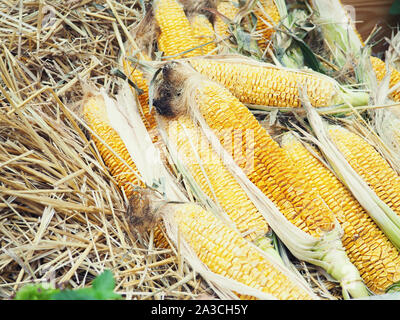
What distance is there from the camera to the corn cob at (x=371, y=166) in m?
1.38

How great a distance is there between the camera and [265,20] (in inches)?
75.8

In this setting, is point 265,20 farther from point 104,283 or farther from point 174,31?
point 104,283

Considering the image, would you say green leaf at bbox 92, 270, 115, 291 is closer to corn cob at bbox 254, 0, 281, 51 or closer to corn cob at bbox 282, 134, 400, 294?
corn cob at bbox 282, 134, 400, 294

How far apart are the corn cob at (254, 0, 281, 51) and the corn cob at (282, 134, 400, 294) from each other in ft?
2.56

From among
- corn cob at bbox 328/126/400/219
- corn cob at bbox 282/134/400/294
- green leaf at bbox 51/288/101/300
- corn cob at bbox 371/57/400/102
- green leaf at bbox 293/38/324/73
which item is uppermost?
green leaf at bbox 293/38/324/73

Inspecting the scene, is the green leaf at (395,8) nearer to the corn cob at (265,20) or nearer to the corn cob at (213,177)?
the corn cob at (265,20)

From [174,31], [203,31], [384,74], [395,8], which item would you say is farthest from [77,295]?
[395,8]

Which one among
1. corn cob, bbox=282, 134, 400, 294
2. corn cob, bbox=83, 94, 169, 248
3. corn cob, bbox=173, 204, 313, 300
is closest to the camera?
corn cob, bbox=173, 204, 313, 300

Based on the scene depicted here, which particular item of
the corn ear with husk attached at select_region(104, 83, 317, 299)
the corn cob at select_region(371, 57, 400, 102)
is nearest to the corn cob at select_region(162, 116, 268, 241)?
the corn ear with husk attached at select_region(104, 83, 317, 299)

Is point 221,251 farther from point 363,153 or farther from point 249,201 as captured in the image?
point 363,153

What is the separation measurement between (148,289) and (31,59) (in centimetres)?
123

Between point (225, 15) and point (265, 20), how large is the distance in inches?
8.5

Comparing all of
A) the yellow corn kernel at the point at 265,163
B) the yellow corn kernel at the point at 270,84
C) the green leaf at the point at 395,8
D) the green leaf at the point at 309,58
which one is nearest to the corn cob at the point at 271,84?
the yellow corn kernel at the point at 270,84

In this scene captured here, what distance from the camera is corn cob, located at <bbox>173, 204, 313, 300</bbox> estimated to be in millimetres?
1134
